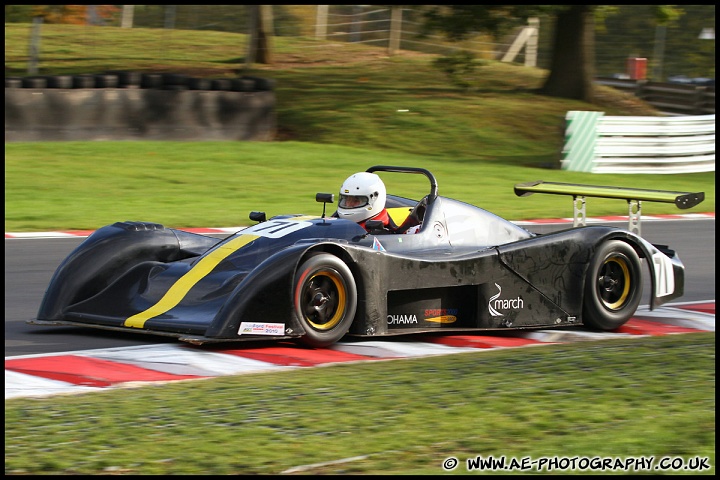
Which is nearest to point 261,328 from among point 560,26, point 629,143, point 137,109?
point 137,109

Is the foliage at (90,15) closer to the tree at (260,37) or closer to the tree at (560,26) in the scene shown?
the tree at (260,37)

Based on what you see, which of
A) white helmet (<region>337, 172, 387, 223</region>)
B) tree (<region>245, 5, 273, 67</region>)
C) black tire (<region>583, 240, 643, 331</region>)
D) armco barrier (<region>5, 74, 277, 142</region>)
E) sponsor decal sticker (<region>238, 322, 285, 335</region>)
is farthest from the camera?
tree (<region>245, 5, 273, 67</region>)

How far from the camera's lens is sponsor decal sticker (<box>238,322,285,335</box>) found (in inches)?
281

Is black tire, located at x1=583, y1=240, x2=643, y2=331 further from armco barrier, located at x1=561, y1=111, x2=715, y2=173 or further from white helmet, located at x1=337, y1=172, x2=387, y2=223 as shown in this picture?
armco barrier, located at x1=561, y1=111, x2=715, y2=173

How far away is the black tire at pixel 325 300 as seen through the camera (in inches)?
288

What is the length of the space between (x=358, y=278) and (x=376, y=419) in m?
2.26

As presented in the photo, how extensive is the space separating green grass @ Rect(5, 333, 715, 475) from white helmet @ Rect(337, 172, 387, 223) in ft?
5.52

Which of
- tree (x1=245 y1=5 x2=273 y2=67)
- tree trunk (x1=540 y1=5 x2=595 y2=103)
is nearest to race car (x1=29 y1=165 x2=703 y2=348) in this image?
tree trunk (x1=540 y1=5 x2=595 y2=103)

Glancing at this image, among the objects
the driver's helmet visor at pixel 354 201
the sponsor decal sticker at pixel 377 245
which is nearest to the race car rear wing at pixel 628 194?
the driver's helmet visor at pixel 354 201

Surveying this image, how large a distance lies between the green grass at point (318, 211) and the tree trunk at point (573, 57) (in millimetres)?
659

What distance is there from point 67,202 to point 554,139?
13.5 meters

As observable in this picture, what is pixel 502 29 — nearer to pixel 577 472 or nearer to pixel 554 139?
pixel 554 139

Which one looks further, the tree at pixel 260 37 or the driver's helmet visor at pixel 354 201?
the tree at pixel 260 37

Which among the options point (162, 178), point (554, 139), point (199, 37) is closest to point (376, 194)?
point (162, 178)
